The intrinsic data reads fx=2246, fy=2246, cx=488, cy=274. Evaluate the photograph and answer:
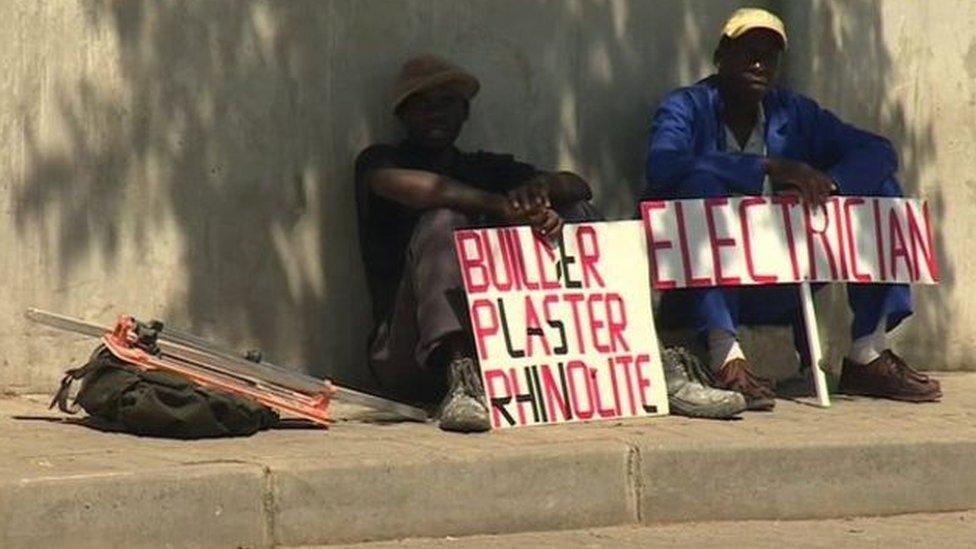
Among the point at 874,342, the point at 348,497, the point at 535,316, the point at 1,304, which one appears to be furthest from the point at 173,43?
the point at 874,342

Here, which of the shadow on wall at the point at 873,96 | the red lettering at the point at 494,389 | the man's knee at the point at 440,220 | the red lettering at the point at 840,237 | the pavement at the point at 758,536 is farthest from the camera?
the shadow on wall at the point at 873,96

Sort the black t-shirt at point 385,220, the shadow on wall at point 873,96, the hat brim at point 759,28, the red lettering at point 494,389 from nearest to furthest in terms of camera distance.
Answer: the red lettering at point 494,389 < the black t-shirt at point 385,220 < the hat brim at point 759,28 < the shadow on wall at point 873,96

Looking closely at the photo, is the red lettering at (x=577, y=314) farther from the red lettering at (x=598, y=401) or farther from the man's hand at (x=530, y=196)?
the man's hand at (x=530, y=196)

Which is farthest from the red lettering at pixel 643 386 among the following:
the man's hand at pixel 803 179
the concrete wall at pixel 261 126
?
the concrete wall at pixel 261 126

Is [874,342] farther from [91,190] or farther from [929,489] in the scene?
[91,190]

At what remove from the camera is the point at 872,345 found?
7980 mm

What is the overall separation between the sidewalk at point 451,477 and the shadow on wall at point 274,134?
1.78 ft

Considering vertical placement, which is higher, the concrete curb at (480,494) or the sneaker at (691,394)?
the sneaker at (691,394)

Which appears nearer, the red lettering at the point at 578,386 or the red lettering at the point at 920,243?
the red lettering at the point at 578,386

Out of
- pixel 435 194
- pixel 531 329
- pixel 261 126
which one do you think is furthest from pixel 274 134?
pixel 531 329

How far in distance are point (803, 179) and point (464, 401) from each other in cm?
157

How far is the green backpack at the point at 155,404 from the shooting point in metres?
6.37

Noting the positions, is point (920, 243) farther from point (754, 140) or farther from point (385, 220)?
point (385, 220)

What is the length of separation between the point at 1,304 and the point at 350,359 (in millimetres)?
1223
